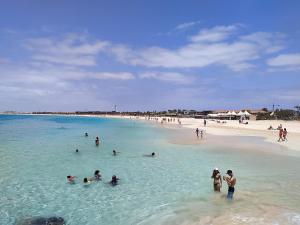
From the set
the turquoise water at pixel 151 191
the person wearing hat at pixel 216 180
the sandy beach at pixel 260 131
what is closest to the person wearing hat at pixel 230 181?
the turquoise water at pixel 151 191

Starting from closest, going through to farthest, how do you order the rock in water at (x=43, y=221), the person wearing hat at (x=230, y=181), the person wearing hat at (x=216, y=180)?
1. the rock in water at (x=43, y=221)
2. the person wearing hat at (x=230, y=181)
3. the person wearing hat at (x=216, y=180)

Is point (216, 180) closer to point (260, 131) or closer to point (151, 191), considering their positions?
point (151, 191)

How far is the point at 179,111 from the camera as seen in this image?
577ft

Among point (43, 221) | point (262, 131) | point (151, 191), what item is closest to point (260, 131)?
point (262, 131)

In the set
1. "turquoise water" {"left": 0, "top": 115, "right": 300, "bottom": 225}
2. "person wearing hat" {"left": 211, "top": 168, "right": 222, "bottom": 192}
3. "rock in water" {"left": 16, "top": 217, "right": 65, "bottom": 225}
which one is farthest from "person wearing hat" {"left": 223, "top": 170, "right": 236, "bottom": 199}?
"rock in water" {"left": 16, "top": 217, "right": 65, "bottom": 225}

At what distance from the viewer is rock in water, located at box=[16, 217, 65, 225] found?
11063mm

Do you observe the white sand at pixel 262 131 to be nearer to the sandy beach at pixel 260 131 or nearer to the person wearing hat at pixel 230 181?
the sandy beach at pixel 260 131

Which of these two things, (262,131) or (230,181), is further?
(262,131)

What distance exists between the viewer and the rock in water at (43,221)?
1106 centimetres

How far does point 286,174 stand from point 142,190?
7.80 m

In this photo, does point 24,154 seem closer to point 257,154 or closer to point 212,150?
point 212,150

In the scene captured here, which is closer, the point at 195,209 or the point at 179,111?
the point at 195,209

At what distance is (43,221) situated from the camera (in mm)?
11211

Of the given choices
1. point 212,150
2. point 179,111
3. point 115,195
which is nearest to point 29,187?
point 115,195
